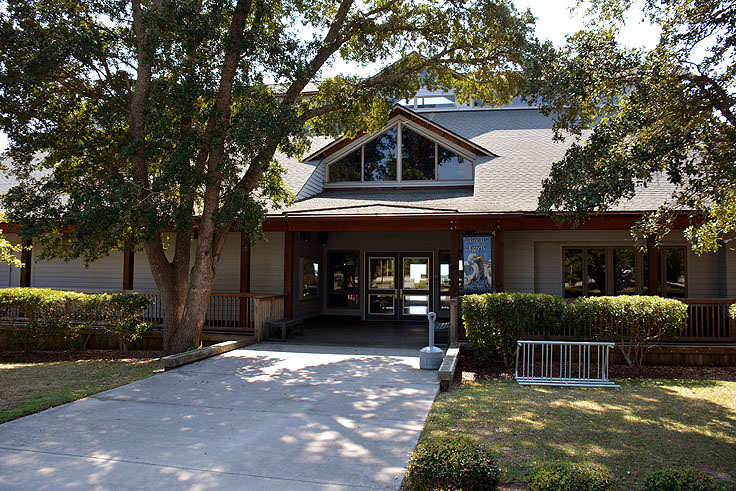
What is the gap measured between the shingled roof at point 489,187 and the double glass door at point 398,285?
8.81 feet

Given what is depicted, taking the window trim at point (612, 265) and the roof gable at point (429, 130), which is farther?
the roof gable at point (429, 130)

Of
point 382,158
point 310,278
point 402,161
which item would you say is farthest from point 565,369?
point 310,278

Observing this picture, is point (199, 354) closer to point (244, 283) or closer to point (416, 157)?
point (244, 283)

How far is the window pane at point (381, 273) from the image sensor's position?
17109 mm

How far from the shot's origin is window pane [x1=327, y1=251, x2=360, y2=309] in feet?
57.5

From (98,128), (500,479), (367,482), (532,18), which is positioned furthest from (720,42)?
(98,128)

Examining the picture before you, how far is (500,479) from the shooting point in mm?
4508

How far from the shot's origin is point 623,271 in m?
13.1

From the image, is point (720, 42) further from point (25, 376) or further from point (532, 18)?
point (25, 376)

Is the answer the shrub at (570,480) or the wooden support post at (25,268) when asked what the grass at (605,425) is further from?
the wooden support post at (25,268)

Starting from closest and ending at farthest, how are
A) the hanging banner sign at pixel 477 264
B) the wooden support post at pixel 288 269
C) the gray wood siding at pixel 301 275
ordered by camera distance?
the hanging banner sign at pixel 477 264
the wooden support post at pixel 288 269
the gray wood siding at pixel 301 275

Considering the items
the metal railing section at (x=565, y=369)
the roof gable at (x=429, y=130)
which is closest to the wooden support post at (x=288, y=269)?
the roof gable at (x=429, y=130)

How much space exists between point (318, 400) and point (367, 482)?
2.80 meters

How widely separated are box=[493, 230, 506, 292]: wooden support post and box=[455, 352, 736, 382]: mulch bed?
6.79 ft
